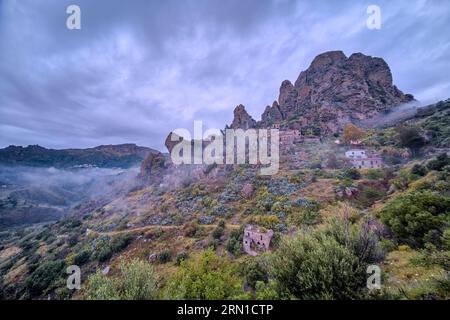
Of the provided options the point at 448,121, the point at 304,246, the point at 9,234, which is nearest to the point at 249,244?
the point at 304,246

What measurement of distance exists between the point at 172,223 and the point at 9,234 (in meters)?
67.3

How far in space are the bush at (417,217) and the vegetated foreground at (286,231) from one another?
0.07 metres

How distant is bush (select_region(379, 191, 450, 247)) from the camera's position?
11.9 m

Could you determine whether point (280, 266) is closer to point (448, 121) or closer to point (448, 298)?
point (448, 298)

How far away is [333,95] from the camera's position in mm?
77625

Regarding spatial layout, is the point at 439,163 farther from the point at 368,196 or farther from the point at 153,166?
the point at 153,166

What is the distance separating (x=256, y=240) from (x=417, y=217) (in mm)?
13497

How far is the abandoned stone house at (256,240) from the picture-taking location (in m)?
20.5

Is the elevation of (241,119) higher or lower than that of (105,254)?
higher

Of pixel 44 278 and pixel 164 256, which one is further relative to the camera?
pixel 44 278

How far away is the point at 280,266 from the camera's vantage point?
8.01 meters

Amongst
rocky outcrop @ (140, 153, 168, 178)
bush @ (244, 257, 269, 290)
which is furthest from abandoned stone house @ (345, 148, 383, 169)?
rocky outcrop @ (140, 153, 168, 178)

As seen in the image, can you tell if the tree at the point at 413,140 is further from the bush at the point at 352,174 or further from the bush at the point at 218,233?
the bush at the point at 218,233

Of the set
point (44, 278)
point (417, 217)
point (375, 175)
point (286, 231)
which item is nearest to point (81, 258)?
point (44, 278)
